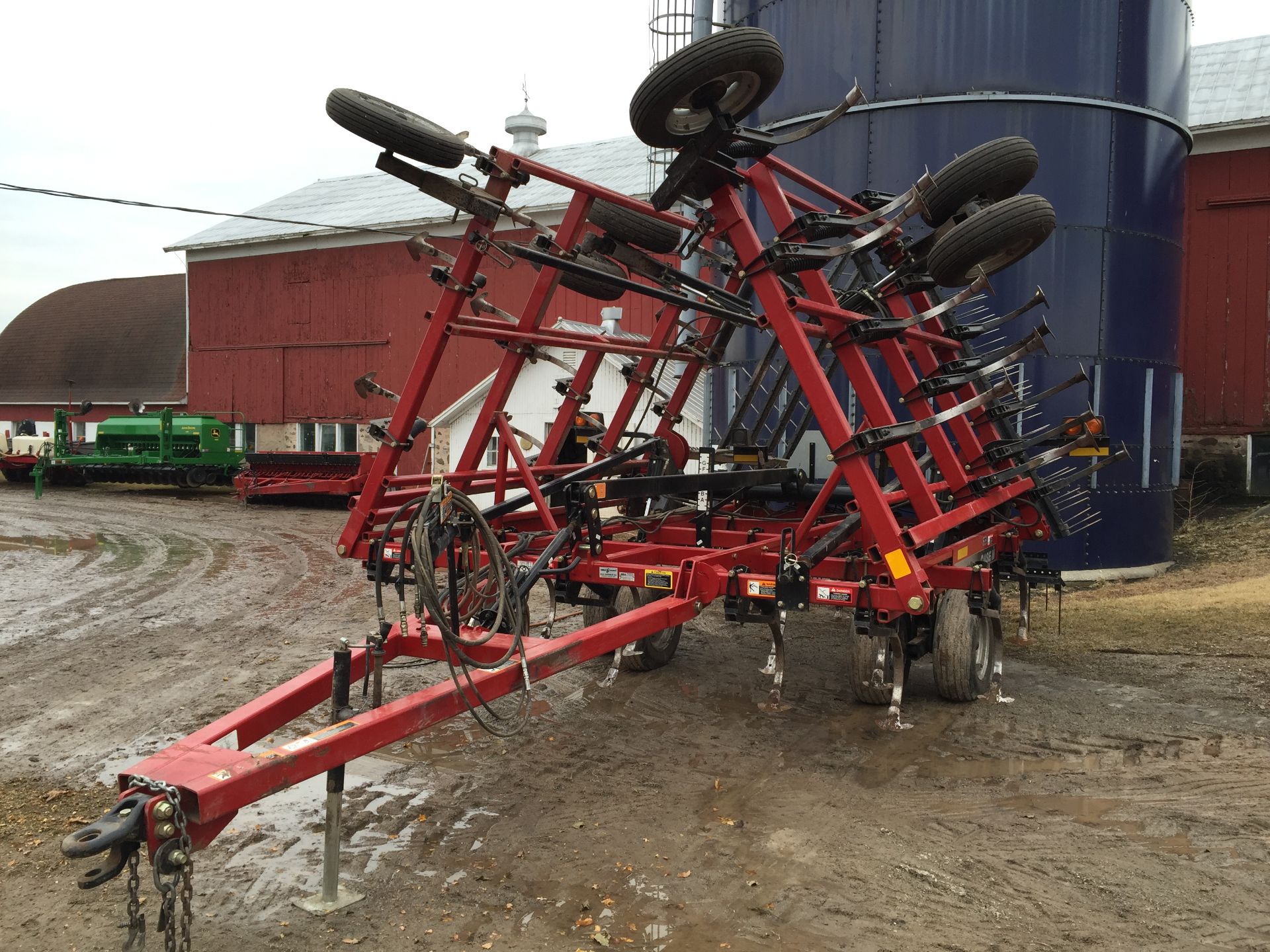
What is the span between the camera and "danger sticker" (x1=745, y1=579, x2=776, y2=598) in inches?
220

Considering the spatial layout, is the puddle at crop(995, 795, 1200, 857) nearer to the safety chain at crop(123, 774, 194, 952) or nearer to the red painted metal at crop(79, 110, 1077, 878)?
the red painted metal at crop(79, 110, 1077, 878)

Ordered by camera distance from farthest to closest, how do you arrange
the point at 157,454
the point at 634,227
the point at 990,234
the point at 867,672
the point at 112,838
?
the point at 157,454
the point at 634,227
the point at 867,672
the point at 990,234
the point at 112,838

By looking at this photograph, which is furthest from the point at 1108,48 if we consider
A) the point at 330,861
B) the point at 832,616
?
the point at 330,861

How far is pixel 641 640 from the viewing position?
746 cm

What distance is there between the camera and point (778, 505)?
10.3 metres

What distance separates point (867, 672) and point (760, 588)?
4.37 ft

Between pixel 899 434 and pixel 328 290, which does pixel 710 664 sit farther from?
pixel 328 290

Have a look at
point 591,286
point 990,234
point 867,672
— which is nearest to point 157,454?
point 591,286

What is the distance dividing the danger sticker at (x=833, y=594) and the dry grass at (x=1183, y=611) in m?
3.70

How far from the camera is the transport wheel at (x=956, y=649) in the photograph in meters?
6.61

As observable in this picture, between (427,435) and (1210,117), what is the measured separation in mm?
15484

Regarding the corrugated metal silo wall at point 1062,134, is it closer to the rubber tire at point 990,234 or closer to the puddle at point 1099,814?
the rubber tire at point 990,234

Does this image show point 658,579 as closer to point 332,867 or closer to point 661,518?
point 661,518

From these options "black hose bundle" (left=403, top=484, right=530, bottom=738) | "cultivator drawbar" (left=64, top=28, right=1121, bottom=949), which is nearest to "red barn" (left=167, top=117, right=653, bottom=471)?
"cultivator drawbar" (left=64, top=28, right=1121, bottom=949)
